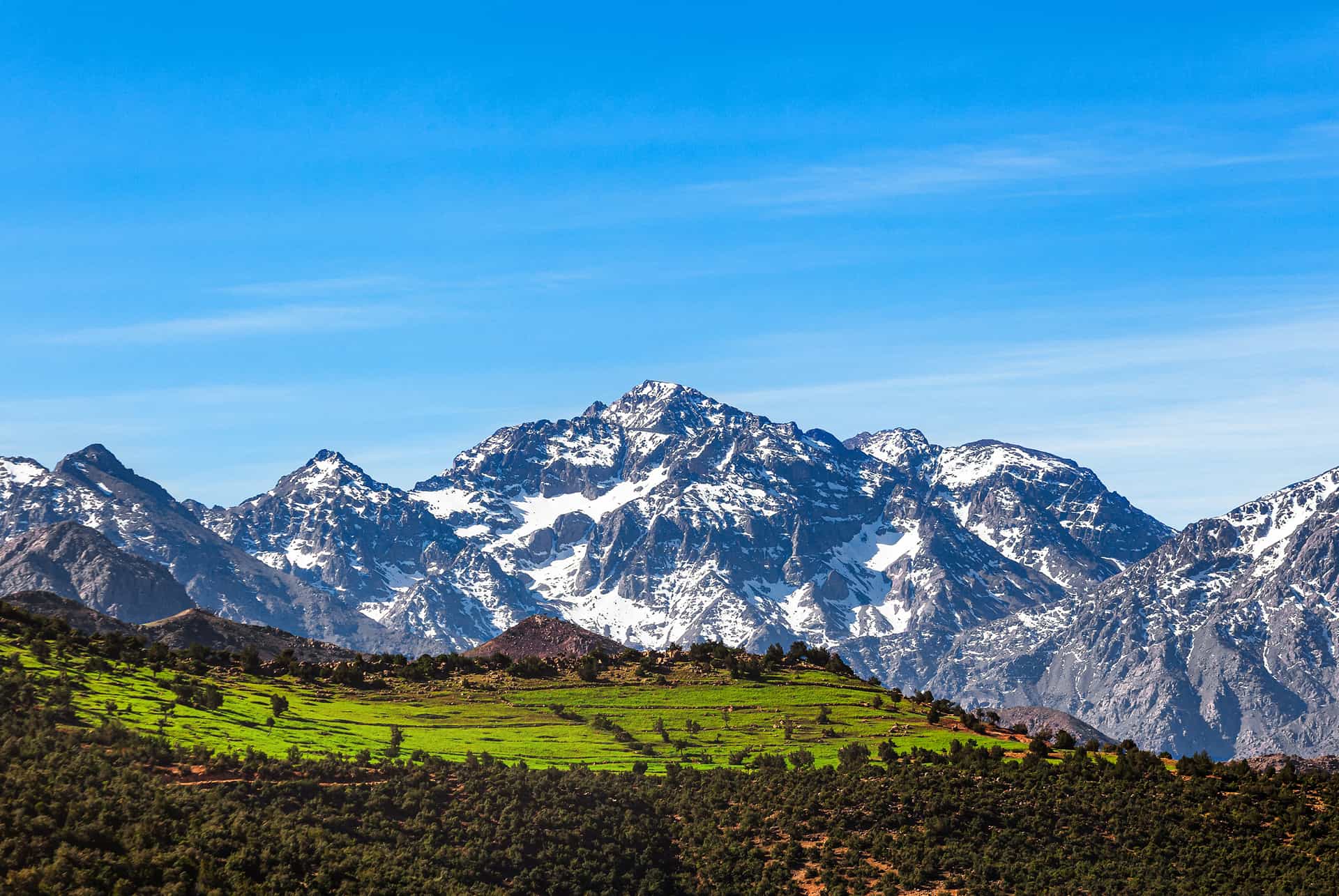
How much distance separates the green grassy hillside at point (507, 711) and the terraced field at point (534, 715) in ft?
0.74

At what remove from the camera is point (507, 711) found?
451 feet

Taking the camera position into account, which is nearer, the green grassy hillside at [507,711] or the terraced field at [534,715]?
the terraced field at [534,715]

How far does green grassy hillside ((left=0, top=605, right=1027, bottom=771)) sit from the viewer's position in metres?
114

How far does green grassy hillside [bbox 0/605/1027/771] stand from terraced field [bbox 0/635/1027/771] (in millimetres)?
226

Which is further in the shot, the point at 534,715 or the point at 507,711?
the point at 507,711

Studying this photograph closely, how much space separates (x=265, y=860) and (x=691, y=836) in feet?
106

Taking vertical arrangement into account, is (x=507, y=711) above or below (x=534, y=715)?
above

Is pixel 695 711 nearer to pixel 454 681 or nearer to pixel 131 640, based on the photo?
pixel 454 681

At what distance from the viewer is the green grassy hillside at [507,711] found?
114 meters

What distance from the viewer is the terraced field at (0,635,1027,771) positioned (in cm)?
11369

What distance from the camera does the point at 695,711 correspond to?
13988cm

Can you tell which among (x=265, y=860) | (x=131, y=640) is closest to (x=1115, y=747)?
(x=265, y=860)

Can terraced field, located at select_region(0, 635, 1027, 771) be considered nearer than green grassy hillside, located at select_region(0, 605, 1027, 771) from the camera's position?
Yes

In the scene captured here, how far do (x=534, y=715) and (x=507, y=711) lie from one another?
2873 millimetres
